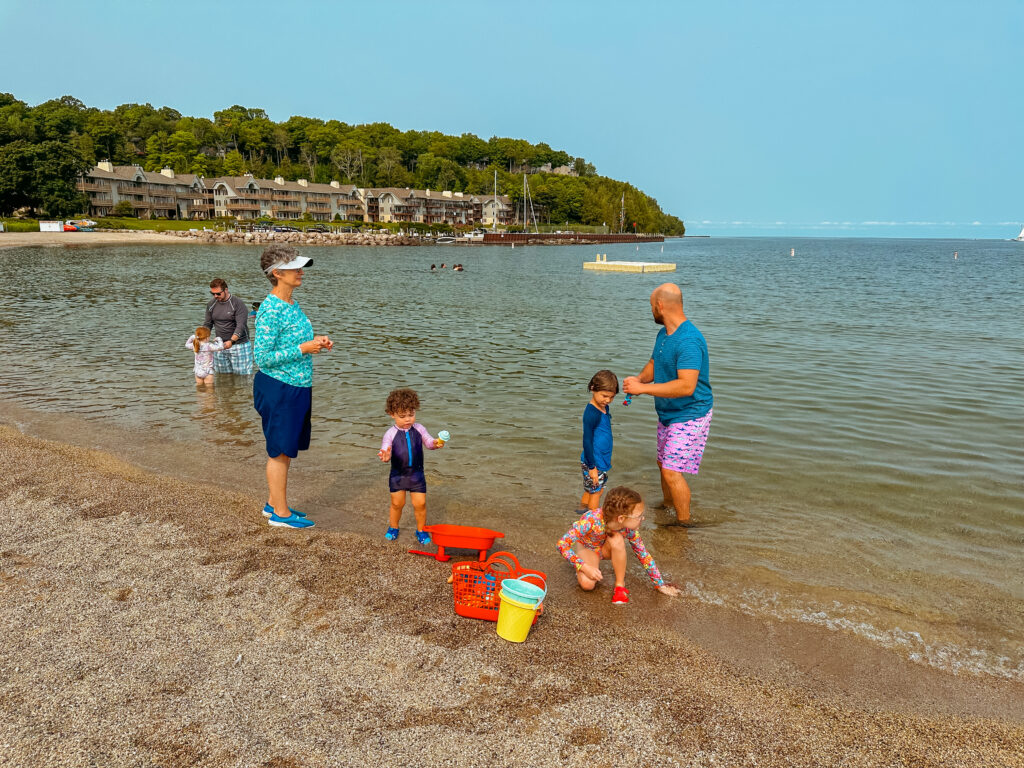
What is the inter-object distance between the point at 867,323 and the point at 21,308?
32671mm

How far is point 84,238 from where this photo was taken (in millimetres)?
81500

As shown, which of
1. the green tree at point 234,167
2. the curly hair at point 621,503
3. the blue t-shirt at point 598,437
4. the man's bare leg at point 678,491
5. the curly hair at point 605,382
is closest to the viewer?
the curly hair at point 621,503

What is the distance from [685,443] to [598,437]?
894 mm

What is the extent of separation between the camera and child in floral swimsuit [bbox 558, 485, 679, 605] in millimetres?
5219

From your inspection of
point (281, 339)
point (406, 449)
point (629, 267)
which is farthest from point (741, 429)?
point (629, 267)

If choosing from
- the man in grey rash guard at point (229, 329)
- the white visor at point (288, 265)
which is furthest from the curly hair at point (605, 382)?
the man in grey rash guard at point (229, 329)

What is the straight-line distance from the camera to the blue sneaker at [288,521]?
6.54m

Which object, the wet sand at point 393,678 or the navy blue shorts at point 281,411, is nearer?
the wet sand at point 393,678

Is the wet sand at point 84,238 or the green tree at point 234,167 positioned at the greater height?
the green tree at point 234,167

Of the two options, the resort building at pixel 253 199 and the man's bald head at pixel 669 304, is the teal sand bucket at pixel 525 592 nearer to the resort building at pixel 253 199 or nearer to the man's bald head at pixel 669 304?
the man's bald head at pixel 669 304

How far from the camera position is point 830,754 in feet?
12.4

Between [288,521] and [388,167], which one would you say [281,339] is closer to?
[288,521]

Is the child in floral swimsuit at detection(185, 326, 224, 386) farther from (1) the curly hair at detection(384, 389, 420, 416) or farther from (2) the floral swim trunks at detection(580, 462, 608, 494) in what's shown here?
(2) the floral swim trunks at detection(580, 462, 608, 494)

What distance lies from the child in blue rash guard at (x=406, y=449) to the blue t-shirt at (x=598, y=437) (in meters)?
1.43
